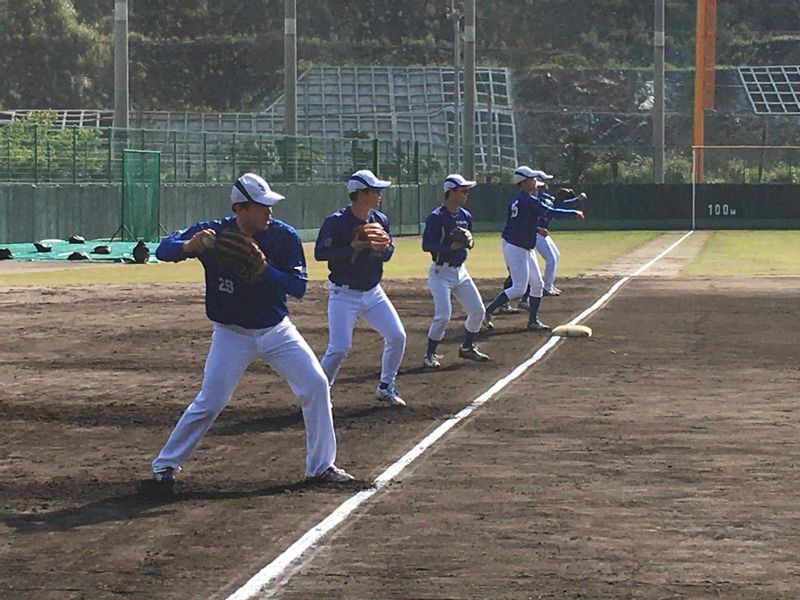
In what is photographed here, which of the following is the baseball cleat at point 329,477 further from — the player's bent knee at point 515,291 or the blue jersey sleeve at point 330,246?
the player's bent knee at point 515,291

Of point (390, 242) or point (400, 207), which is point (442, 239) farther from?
point (400, 207)

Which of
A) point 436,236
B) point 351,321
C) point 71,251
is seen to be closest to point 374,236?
point 351,321

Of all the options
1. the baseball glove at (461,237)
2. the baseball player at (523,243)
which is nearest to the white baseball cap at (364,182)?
the baseball glove at (461,237)

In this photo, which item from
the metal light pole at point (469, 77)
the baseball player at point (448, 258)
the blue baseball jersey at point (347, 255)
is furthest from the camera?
the metal light pole at point (469, 77)

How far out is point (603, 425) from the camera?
13.3m

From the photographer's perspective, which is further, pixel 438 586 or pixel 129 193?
pixel 129 193

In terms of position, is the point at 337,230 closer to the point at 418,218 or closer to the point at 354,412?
the point at 354,412

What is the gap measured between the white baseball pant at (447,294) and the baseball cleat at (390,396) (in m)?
2.41

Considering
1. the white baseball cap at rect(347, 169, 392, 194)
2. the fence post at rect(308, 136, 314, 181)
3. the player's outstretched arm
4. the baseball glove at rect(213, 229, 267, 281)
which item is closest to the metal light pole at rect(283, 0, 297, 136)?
the fence post at rect(308, 136, 314, 181)

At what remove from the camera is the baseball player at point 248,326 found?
989 cm

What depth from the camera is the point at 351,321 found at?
13719mm

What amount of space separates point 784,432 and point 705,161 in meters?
63.1

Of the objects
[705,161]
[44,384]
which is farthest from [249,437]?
[705,161]

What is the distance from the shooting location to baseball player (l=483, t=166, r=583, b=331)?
21000 millimetres
